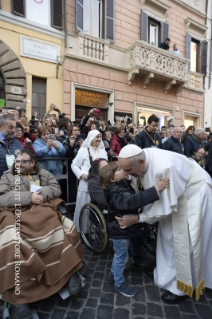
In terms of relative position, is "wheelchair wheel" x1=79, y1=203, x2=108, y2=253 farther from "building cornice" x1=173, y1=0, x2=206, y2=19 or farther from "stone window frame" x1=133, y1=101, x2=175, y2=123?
"building cornice" x1=173, y1=0, x2=206, y2=19

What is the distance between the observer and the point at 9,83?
23.1 feet

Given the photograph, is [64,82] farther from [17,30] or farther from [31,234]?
[31,234]

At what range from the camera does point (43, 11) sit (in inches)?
307

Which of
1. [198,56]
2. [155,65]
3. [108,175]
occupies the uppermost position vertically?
[198,56]

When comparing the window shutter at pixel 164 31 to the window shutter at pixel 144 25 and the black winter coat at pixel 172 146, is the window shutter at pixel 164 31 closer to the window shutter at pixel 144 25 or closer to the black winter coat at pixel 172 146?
the window shutter at pixel 144 25

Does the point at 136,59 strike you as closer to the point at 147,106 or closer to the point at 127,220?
the point at 147,106

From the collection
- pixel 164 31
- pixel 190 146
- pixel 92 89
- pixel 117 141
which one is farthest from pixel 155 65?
pixel 117 141

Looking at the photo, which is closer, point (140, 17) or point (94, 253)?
point (94, 253)

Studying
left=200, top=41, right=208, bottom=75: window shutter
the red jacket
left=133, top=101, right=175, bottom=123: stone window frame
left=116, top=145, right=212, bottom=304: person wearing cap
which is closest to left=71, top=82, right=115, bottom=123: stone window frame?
left=133, top=101, right=175, bottom=123: stone window frame

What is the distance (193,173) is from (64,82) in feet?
23.5

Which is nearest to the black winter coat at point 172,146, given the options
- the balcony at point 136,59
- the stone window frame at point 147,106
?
the stone window frame at point 147,106

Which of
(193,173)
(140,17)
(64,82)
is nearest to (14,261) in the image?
(193,173)

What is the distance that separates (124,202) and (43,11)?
8.51 metres

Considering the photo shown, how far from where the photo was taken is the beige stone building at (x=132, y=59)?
27.9 ft
